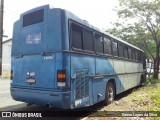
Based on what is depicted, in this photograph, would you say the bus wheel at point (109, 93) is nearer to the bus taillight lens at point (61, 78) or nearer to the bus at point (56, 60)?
the bus at point (56, 60)

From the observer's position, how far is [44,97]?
20.6 feet

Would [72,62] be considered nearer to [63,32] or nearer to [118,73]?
[63,32]

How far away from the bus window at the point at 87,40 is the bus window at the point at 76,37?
0.90 feet

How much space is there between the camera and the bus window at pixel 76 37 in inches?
257

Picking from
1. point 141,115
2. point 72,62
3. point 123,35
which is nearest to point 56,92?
point 72,62

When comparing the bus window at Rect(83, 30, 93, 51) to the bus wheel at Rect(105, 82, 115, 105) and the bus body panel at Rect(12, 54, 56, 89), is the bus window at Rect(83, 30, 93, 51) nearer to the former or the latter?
the bus body panel at Rect(12, 54, 56, 89)

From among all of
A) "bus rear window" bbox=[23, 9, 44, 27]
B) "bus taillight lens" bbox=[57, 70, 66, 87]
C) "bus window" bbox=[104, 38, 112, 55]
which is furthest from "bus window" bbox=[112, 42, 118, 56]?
"bus taillight lens" bbox=[57, 70, 66, 87]

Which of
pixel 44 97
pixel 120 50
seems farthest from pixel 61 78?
pixel 120 50

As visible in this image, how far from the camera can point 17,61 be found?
23.8ft

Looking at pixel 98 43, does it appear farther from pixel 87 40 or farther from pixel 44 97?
pixel 44 97

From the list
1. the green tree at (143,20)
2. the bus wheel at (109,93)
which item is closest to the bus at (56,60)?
the bus wheel at (109,93)

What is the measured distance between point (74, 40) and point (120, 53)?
4.87m

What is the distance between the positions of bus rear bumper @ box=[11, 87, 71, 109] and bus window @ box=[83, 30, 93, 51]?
5.93 feet

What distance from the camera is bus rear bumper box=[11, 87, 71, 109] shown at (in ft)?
19.6
